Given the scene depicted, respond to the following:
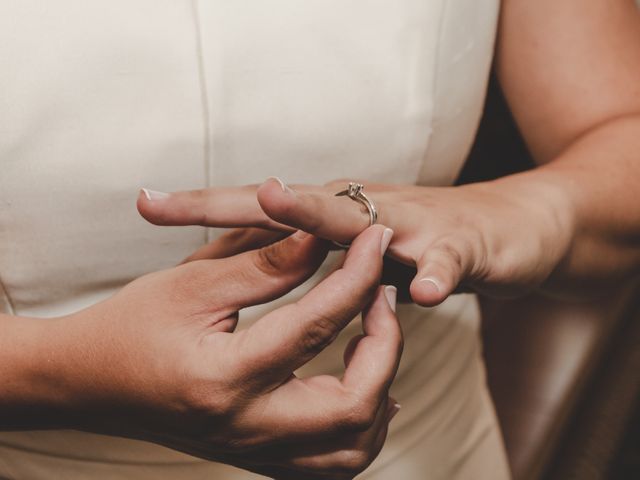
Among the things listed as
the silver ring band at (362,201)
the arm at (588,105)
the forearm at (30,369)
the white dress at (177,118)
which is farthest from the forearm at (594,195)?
the forearm at (30,369)

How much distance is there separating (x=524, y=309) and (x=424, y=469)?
49cm

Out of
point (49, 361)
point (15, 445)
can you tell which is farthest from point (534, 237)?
point (15, 445)

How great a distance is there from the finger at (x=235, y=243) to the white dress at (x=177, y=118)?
0.04 m

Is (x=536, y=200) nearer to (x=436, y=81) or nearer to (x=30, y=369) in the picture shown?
(x=436, y=81)

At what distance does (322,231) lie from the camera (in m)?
0.51

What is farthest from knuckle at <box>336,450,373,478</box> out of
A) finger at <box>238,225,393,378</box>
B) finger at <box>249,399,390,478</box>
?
finger at <box>238,225,393,378</box>

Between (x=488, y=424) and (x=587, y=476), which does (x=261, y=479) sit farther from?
(x=587, y=476)

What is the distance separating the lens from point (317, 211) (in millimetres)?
496

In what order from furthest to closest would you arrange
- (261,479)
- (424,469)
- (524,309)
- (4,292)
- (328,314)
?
(524,309) < (424,469) < (261,479) < (4,292) < (328,314)

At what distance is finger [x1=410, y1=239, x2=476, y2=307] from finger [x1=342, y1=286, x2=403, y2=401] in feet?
0.17

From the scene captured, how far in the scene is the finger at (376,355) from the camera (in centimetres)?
51

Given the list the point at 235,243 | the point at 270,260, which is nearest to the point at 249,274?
the point at 270,260

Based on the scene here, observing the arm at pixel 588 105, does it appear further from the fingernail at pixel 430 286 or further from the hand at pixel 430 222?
the fingernail at pixel 430 286

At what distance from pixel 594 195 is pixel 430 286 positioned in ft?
1.10
